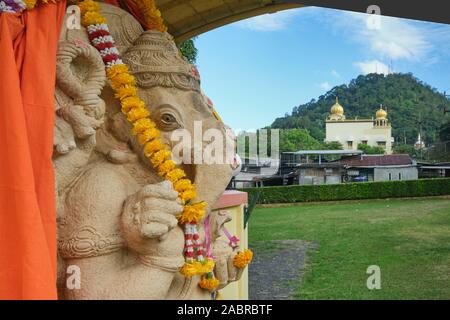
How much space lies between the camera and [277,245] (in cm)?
789

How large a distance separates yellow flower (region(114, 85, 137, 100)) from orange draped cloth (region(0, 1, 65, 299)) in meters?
0.21

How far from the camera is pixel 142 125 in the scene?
50.5 inches

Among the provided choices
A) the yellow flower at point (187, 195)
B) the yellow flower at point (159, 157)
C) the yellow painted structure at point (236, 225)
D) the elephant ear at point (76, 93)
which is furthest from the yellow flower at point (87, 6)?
the yellow painted structure at point (236, 225)

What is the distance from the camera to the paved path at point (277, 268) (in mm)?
5301

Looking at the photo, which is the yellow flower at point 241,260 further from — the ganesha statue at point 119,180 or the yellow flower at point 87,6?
the yellow flower at point 87,6

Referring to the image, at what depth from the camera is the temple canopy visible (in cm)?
204

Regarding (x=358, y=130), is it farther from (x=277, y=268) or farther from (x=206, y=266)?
(x=206, y=266)

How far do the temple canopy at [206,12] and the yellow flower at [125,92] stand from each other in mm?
839

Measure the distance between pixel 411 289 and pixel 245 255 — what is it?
4.10 meters

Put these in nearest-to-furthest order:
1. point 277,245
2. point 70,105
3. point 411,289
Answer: point 70,105
point 411,289
point 277,245

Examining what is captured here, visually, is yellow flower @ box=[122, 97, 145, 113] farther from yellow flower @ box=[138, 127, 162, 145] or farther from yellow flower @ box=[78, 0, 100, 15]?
yellow flower @ box=[78, 0, 100, 15]

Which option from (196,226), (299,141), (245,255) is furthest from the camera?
(299,141)

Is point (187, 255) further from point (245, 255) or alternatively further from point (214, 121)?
point (214, 121)

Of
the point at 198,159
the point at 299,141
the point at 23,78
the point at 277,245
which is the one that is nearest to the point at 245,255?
the point at 198,159
